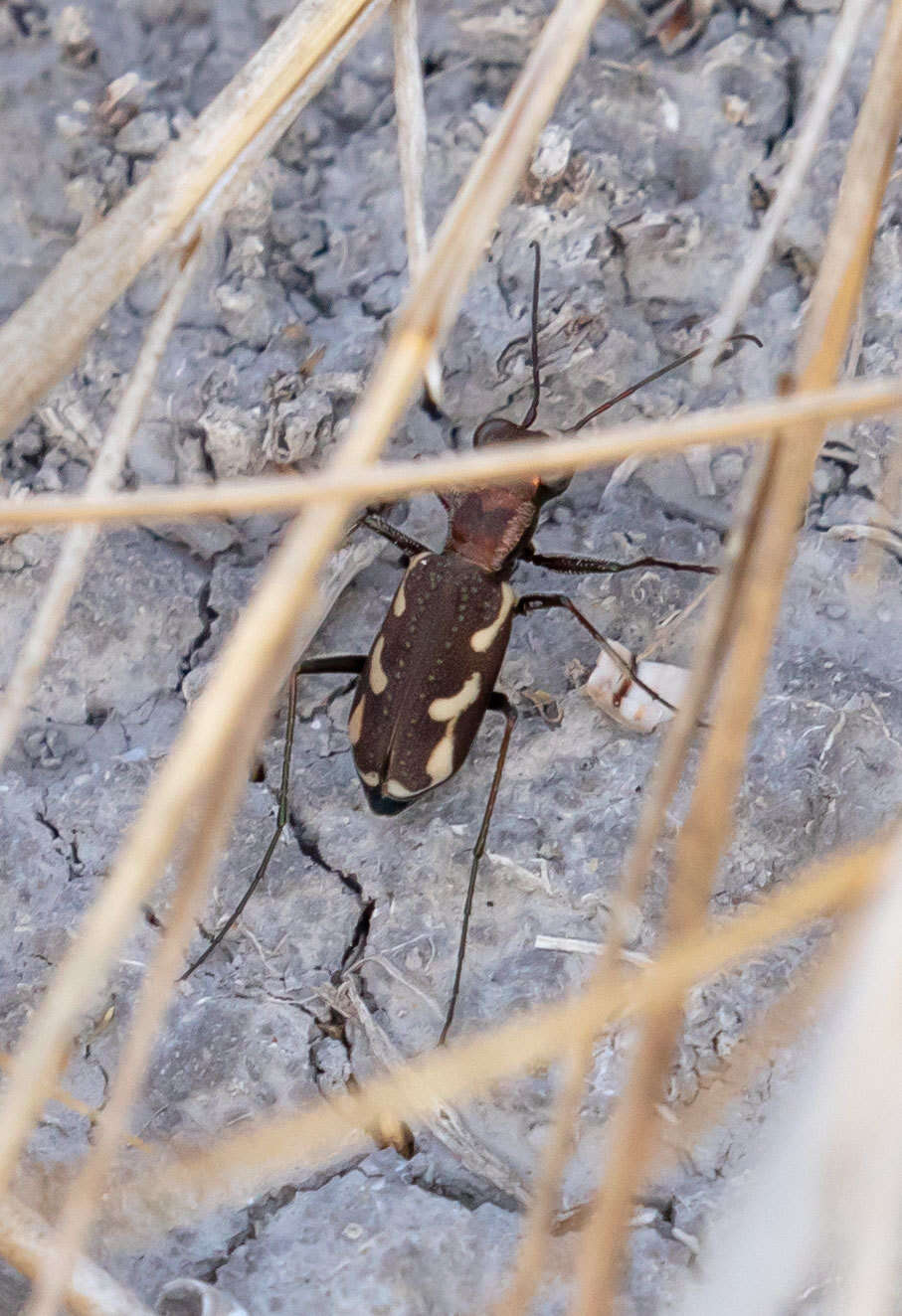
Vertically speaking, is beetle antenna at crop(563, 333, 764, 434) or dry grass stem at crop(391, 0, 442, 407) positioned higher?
dry grass stem at crop(391, 0, 442, 407)

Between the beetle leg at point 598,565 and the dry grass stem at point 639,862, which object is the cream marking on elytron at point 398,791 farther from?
the dry grass stem at point 639,862

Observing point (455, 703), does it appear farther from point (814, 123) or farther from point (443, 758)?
point (814, 123)

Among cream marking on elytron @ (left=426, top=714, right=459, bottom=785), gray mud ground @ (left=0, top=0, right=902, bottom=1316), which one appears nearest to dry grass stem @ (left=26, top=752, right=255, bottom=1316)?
gray mud ground @ (left=0, top=0, right=902, bottom=1316)

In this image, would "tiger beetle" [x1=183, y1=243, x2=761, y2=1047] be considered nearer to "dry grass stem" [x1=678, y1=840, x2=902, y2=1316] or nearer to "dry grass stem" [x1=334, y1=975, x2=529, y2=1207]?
"dry grass stem" [x1=334, y1=975, x2=529, y2=1207]

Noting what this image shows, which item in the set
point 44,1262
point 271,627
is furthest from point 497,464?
point 44,1262

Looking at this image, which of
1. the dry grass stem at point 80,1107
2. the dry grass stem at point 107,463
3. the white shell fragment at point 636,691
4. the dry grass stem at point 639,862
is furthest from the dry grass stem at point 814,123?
the dry grass stem at point 80,1107
